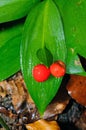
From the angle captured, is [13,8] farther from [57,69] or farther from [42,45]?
[57,69]

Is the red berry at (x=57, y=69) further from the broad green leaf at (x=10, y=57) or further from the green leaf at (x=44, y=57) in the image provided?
the broad green leaf at (x=10, y=57)

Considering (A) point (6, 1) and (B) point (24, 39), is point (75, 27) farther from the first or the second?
(A) point (6, 1)

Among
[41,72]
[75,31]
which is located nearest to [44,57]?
[41,72]

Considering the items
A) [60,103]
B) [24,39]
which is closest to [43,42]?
[24,39]

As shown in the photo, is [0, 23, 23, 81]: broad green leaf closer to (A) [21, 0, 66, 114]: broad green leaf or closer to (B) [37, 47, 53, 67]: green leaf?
(A) [21, 0, 66, 114]: broad green leaf

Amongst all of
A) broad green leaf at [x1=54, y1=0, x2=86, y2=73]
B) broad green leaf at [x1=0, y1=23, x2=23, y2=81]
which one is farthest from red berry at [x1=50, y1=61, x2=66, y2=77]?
broad green leaf at [x1=0, y1=23, x2=23, y2=81]
